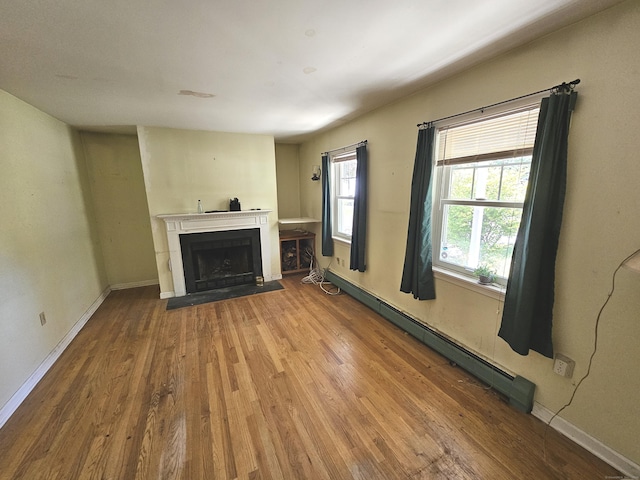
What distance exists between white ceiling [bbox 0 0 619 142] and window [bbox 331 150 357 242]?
1242mm

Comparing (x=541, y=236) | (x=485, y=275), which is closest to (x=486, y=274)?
(x=485, y=275)

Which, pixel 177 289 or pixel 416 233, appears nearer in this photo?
pixel 416 233

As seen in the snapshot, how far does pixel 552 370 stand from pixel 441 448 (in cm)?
86

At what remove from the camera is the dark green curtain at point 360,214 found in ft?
9.97

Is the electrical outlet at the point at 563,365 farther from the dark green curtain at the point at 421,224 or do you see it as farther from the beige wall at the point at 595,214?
the dark green curtain at the point at 421,224

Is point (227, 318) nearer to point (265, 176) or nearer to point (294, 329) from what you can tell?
point (294, 329)

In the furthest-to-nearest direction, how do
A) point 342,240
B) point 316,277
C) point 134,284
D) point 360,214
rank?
point 316,277 < point 134,284 < point 342,240 < point 360,214

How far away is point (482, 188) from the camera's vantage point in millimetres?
1926

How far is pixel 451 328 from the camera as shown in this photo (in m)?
2.22

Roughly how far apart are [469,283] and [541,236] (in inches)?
26.1

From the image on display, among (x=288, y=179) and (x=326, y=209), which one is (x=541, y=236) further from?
(x=288, y=179)

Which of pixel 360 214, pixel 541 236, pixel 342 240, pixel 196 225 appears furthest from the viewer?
pixel 342 240

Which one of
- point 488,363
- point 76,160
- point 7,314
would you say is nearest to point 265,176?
point 76,160

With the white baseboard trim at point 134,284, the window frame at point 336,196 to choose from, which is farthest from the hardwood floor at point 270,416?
the window frame at point 336,196
